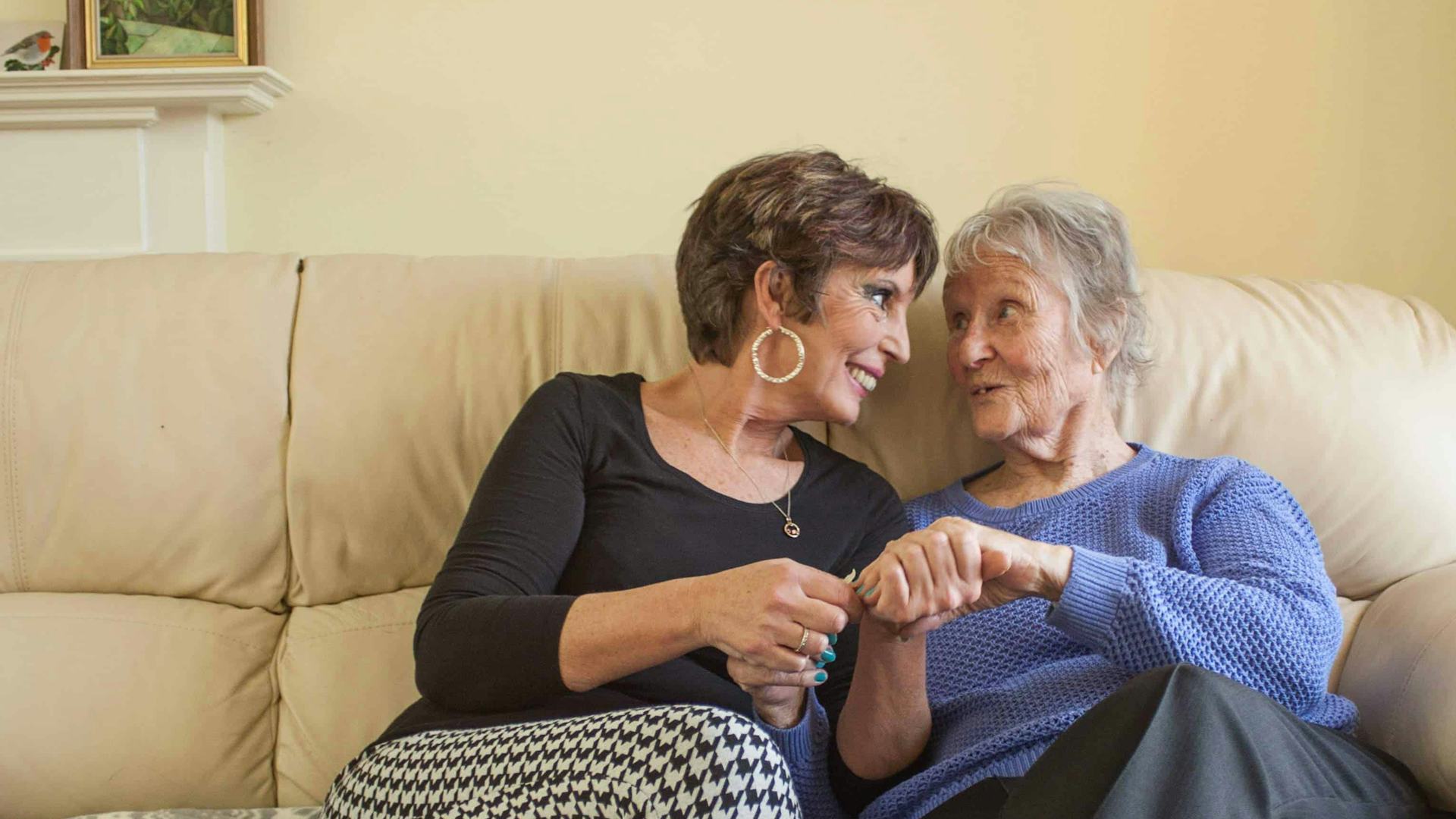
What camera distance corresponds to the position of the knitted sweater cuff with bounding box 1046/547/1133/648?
3.94 feet

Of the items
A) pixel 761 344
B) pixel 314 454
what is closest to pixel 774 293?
pixel 761 344

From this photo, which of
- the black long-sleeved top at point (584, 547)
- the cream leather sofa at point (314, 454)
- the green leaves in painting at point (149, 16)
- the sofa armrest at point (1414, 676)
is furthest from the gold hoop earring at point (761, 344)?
the green leaves in painting at point (149, 16)

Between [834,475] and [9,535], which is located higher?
[834,475]

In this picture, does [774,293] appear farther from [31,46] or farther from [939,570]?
[31,46]

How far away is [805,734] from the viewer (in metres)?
1.31

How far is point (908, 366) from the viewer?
1735 mm

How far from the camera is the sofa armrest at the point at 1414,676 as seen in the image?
50.8 inches

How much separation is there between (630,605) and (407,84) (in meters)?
1.36

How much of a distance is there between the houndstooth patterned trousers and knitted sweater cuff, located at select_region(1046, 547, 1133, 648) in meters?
0.35

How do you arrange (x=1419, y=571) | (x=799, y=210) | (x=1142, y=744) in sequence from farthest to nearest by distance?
(x=1419, y=571) → (x=799, y=210) → (x=1142, y=744)

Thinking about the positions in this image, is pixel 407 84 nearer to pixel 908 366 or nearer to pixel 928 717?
pixel 908 366

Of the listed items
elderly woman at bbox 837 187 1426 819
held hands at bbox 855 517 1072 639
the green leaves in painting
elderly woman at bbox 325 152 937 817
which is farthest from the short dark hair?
the green leaves in painting

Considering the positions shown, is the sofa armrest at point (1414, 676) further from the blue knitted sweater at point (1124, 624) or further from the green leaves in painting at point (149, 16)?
the green leaves in painting at point (149, 16)

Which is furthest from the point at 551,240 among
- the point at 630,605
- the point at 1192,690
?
the point at 1192,690
